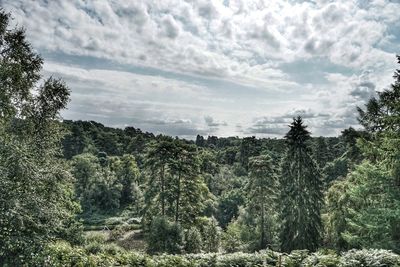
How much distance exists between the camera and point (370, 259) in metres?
11.3

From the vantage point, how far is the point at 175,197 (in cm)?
3862

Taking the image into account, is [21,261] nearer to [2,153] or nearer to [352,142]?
[2,153]

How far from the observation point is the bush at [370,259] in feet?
36.3

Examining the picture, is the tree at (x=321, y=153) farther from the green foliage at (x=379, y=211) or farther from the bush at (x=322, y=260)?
the bush at (x=322, y=260)

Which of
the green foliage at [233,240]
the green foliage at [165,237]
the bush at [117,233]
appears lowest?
the bush at [117,233]

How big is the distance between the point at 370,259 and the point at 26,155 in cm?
1107

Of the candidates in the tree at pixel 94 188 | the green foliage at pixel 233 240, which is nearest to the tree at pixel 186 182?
the green foliage at pixel 233 240

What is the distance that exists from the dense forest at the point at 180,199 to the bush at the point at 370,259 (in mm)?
31

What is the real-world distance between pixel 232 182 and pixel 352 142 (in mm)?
41213

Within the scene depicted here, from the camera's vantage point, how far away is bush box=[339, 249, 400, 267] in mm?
11062

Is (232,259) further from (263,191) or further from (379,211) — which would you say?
(263,191)

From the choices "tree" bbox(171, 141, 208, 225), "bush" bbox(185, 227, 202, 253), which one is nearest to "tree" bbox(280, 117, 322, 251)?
"bush" bbox(185, 227, 202, 253)

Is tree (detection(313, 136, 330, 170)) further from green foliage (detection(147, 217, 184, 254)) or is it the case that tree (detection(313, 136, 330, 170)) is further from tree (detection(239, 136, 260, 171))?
green foliage (detection(147, 217, 184, 254))

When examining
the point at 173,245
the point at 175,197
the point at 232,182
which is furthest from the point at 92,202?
the point at 173,245
